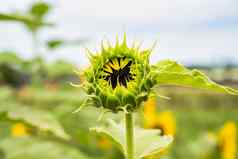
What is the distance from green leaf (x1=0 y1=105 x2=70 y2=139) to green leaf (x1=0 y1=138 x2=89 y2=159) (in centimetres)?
14

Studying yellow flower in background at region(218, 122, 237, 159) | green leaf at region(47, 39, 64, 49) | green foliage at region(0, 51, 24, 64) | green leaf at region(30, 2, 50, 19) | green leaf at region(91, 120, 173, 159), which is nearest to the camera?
green leaf at region(91, 120, 173, 159)

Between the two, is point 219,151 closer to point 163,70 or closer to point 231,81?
point 163,70

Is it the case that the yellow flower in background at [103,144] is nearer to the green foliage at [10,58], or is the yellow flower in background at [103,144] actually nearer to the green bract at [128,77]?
the green foliage at [10,58]

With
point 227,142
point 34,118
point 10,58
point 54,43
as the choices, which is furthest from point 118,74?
point 227,142

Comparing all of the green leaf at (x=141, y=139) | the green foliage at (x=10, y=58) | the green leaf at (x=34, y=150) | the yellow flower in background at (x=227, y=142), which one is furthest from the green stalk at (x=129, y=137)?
the yellow flower in background at (x=227, y=142)

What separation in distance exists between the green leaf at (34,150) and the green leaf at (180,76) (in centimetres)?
55

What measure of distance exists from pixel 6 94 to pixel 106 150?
0.45 metres

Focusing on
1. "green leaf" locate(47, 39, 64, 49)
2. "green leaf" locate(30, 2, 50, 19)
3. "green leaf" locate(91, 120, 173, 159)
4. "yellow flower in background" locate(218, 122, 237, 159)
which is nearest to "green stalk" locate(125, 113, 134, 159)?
"green leaf" locate(91, 120, 173, 159)

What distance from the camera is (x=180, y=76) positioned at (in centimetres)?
93

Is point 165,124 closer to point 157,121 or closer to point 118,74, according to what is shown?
point 157,121

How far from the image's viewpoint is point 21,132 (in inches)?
90.3

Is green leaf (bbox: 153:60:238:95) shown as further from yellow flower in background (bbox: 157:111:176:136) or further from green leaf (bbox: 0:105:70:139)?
yellow flower in background (bbox: 157:111:176:136)

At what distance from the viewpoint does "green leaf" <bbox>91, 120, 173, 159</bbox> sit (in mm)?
999

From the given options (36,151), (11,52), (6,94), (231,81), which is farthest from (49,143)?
(231,81)
